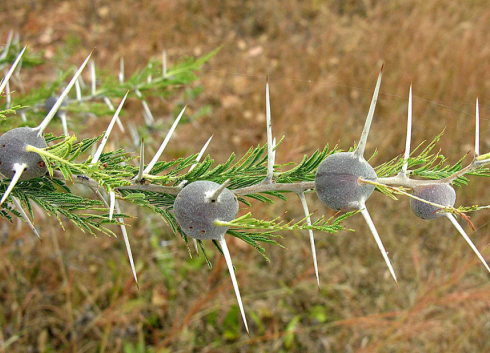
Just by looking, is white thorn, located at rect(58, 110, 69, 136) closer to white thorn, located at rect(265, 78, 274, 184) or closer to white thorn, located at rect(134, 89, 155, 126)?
white thorn, located at rect(134, 89, 155, 126)

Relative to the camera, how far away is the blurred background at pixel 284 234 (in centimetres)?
390

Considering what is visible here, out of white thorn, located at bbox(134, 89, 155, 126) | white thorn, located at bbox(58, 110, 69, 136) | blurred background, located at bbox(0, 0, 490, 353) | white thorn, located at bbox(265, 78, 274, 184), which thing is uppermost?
white thorn, located at bbox(265, 78, 274, 184)

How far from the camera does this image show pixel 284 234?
5020 mm

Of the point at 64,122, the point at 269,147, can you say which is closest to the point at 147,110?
the point at 64,122

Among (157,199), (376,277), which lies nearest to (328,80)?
(376,277)

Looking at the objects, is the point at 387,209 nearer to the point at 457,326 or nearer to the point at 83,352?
the point at 457,326

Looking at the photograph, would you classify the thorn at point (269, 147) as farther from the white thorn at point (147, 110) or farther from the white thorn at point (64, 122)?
the white thorn at point (147, 110)

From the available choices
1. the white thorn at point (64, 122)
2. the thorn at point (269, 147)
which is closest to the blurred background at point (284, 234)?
the white thorn at point (64, 122)

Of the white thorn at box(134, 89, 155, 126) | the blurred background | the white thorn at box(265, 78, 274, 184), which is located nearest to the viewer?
the white thorn at box(265, 78, 274, 184)

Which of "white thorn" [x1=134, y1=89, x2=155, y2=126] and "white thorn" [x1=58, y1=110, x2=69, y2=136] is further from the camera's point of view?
"white thorn" [x1=134, y1=89, x2=155, y2=126]

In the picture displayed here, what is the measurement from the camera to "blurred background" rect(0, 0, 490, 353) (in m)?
3.90

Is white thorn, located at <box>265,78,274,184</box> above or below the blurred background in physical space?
above

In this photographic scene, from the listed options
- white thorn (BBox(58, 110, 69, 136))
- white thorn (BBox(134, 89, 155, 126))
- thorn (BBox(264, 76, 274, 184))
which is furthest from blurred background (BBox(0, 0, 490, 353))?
thorn (BBox(264, 76, 274, 184))

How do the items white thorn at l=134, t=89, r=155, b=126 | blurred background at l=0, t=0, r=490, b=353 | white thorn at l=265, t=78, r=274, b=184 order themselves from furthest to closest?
blurred background at l=0, t=0, r=490, b=353 → white thorn at l=134, t=89, r=155, b=126 → white thorn at l=265, t=78, r=274, b=184
